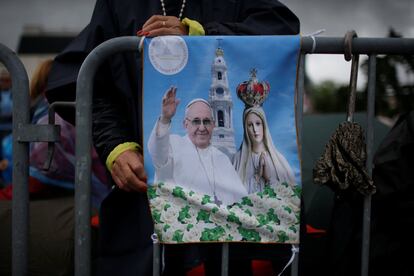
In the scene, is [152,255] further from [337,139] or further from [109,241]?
[337,139]

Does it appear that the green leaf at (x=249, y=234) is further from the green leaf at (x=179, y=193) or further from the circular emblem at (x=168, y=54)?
the circular emblem at (x=168, y=54)

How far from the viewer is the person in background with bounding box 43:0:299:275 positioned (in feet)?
5.41

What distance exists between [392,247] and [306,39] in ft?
3.17

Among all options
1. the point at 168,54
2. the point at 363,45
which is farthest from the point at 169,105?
the point at 363,45

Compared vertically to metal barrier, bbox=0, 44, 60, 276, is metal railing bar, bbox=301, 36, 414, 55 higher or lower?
higher

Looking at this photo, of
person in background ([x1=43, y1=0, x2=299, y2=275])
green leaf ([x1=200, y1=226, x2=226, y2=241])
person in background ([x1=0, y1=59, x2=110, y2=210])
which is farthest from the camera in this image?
person in background ([x1=0, y1=59, x2=110, y2=210])

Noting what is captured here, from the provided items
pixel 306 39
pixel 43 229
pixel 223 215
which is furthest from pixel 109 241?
pixel 306 39

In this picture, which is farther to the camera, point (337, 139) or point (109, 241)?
point (109, 241)

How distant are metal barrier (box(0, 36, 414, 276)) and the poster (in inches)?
3.2

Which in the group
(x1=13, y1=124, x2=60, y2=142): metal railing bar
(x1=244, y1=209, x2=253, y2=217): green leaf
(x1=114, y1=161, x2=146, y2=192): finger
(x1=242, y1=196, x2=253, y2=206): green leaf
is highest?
(x1=13, y1=124, x2=60, y2=142): metal railing bar

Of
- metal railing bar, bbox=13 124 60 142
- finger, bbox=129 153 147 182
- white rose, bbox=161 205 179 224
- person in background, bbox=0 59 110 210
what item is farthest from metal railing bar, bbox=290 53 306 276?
person in background, bbox=0 59 110 210

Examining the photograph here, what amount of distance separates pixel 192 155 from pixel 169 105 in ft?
0.60

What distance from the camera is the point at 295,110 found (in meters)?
1.58

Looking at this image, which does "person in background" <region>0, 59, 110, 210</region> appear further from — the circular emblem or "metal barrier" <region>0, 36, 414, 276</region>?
the circular emblem
